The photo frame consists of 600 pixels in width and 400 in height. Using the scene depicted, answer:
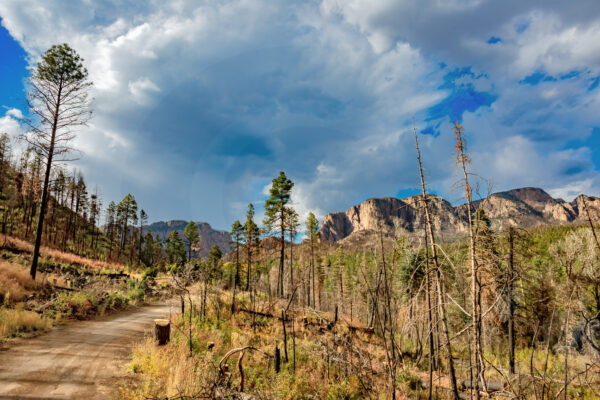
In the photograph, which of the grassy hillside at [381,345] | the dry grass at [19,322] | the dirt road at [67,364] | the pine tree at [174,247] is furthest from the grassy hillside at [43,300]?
the pine tree at [174,247]

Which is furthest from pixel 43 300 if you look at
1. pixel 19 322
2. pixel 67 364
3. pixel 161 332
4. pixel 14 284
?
pixel 67 364

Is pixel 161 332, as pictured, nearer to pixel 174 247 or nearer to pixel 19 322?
pixel 19 322

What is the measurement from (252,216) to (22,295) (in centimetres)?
3258

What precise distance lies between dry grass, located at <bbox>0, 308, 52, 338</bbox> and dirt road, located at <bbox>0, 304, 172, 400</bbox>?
1.76 feet

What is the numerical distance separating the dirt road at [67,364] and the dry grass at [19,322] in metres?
0.54

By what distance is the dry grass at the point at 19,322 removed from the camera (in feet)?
32.2

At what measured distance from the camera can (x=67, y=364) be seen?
804 centimetres

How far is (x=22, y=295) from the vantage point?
13.3 meters

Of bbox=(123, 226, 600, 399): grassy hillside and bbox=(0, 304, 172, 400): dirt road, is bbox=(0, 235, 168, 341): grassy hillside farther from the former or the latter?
bbox=(123, 226, 600, 399): grassy hillside

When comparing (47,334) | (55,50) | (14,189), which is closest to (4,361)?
(47,334)

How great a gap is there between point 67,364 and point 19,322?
4446 mm

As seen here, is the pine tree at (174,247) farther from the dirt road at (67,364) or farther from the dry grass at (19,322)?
the dirt road at (67,364)

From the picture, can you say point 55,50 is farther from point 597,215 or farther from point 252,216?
point 252,216

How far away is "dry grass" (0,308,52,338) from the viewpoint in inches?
387
